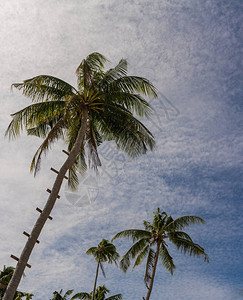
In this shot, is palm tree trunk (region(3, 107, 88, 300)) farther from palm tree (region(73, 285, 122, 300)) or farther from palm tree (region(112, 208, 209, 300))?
palm tree (region(73, 285, 122, 300))

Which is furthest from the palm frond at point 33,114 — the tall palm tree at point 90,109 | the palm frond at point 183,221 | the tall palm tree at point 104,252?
the tall palm tree at point 104,252

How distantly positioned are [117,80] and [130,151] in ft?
9.79

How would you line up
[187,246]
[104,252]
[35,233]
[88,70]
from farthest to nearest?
[104,252], [187,246], [88,70], [35,233]

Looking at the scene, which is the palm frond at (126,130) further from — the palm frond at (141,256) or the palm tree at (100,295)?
the palm tree at (100,295)

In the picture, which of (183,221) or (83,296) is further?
(83,296)

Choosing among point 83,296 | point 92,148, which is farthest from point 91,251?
point 92,148

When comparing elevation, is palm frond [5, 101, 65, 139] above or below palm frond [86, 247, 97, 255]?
below

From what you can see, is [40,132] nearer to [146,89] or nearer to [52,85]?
[52,85]

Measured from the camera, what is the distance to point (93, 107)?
1175cm

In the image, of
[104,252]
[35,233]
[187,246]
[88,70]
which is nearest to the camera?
[35,233]

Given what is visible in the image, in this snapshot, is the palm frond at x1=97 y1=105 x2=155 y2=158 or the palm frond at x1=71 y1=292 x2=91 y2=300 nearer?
the palm frond at x1=97 y1=105 x2=155 y2=158

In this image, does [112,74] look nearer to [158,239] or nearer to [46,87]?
[46,87]

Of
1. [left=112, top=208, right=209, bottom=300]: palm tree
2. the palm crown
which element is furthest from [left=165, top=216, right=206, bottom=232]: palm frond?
the palm crown

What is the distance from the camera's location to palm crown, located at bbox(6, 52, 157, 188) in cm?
1141
